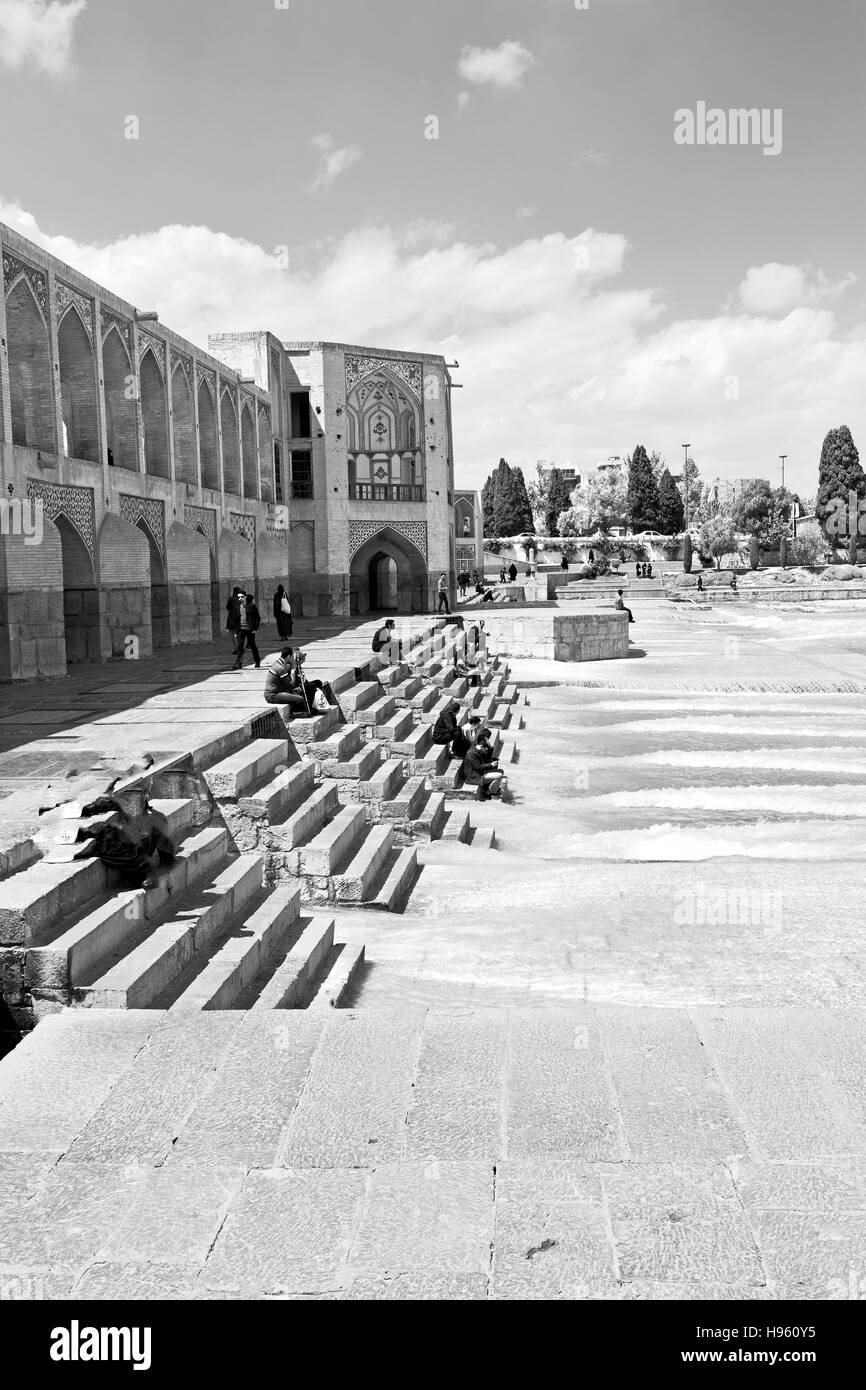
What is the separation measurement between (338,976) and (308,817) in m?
2.57

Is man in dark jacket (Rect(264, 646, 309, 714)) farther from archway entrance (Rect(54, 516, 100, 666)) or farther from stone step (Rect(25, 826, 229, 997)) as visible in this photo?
archway entrance (Rect(54, 516, 100, 666))

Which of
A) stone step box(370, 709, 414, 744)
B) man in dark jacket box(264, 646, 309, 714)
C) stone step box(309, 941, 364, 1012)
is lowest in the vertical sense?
stone step box(309, 941, 364, 1012)

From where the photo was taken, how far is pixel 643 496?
249 feet

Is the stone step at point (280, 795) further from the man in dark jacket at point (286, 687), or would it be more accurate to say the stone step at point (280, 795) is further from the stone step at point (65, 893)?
the stone step at point (65, 893)

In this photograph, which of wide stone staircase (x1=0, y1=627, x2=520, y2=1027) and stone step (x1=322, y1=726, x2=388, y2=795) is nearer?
wide stone staircase (x1=0, y1=627, x2=520, y2=1027)

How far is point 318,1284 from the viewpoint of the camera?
9.74ft

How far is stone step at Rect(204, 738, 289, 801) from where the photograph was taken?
26.7ft

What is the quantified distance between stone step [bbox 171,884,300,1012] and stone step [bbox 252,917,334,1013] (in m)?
0.10

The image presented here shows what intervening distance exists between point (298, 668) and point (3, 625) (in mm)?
6161

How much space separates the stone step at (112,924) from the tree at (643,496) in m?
71.9

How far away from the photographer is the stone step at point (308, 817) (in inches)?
316

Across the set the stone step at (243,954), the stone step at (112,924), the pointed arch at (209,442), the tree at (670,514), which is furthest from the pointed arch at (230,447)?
the tree at (670,514)

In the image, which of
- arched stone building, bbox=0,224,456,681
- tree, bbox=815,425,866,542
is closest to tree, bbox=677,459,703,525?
tree, bbox=815,425,866,542

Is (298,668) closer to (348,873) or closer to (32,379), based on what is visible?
(348,873)
